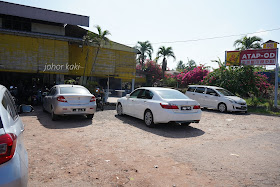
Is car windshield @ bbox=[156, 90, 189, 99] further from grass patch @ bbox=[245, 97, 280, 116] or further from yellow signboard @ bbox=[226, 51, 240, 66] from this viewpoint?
yellow signboard @ bbox=[226, 51, 240, 66]

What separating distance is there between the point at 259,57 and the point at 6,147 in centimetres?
1881

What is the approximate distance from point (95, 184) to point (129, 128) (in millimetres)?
4216

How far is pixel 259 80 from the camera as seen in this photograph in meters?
16.4

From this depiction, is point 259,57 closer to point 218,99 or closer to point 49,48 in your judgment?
point 218,99

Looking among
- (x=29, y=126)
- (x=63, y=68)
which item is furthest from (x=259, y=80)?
(x=29, y=126)

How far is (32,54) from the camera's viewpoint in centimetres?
1430

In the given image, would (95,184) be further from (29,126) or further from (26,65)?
(26,65)

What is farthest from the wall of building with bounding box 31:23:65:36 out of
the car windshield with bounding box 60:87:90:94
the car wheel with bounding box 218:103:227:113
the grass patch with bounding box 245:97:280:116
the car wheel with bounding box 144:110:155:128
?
the grass patch with bounding box 245:97:280:116

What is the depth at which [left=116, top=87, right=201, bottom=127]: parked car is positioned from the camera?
7059 millimetres

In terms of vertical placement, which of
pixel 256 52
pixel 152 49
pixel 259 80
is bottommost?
pixel 259 80

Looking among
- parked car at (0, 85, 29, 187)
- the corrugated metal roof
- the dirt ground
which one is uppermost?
the corrugated metal roof

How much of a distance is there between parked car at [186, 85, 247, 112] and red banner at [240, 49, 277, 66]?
5128 millimetres

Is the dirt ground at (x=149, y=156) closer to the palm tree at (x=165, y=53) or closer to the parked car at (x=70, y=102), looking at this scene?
the parked car at (x=70, y=102)

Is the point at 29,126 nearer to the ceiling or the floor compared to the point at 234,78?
nearer to the floor
